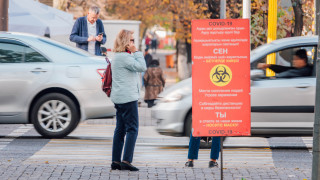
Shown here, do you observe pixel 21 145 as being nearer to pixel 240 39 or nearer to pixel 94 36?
pixel 94 36

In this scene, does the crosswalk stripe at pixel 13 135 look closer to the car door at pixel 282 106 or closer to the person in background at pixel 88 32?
the person in background at pixel 88 32

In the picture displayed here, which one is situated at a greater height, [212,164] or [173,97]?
[173,97]

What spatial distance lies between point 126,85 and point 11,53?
366cm

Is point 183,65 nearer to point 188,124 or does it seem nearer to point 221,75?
point 188,124

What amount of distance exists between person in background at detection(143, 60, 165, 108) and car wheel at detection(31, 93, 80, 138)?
285 inches

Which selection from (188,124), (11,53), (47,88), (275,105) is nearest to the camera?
(275,105)

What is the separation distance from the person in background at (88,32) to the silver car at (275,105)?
3194 millimetres

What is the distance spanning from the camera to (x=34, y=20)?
21141mm

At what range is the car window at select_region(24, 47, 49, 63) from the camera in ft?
36.9

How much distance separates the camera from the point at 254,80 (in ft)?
33.2

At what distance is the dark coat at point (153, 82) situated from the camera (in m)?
18.3

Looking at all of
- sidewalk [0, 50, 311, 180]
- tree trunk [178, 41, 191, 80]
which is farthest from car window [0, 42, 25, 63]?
tree trunk [178, 41, 191, 80]

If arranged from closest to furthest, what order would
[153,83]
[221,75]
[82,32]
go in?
[221,75] → [82,32] → [153,83]

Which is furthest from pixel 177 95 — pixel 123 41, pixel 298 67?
pixel 123 41
